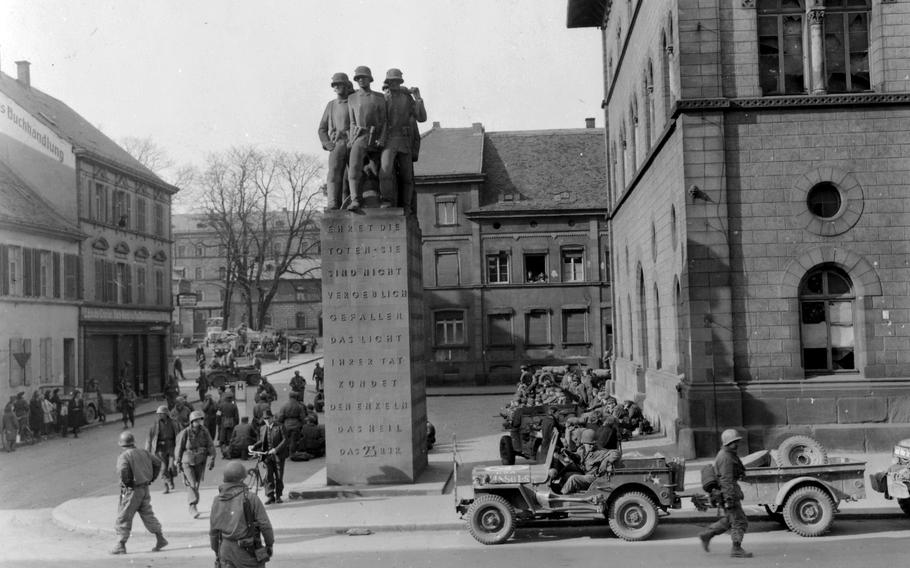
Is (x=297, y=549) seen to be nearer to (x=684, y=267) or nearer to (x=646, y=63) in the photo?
(x=684, y=267)

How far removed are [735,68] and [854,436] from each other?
26.2ft

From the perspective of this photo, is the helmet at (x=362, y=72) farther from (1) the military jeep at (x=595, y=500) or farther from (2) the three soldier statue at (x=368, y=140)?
(1) the military jeep at (x=595, y=500)

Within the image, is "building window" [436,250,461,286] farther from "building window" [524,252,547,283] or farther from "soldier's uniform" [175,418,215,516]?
"soldier's uniform" [175,418,215,516]

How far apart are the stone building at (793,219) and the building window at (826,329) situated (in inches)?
1.2

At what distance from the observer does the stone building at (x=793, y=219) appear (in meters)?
18.0

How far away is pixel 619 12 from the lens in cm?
3059

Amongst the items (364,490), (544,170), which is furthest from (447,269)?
(364,490)

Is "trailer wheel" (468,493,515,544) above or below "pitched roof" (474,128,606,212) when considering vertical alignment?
below

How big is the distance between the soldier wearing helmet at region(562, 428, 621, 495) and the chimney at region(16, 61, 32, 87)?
3662 cm

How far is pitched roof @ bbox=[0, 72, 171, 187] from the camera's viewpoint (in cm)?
3641

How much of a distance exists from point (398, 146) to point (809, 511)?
30.2 ft

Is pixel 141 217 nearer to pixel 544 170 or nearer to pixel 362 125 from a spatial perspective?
pixel 544 170

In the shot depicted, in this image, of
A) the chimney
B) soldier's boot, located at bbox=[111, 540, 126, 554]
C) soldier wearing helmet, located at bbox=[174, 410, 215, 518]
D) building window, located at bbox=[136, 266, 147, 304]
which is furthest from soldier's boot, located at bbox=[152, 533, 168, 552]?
the chimney

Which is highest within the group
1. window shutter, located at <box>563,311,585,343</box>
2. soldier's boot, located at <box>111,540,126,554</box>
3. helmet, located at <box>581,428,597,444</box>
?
window shutter, located at <box>563,311,585,343</box>
